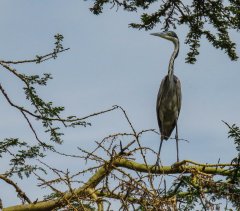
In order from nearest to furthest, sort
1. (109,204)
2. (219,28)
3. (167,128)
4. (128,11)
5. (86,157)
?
(109,204) < (86,157) < (219,28) < (128,11) < (167,128)

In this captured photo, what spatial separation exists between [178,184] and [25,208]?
1.45m

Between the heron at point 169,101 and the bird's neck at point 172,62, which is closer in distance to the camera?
the heron at point 169,101

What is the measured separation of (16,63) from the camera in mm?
5348

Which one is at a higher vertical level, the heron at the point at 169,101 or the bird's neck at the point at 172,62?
the bird's neck at the point at 172,62

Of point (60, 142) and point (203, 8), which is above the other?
point (203, 8)

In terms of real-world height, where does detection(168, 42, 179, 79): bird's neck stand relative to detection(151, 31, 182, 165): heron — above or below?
above

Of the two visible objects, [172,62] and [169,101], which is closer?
[169,101]

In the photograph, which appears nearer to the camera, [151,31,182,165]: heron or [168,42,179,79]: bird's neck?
[151,31,182,165]: heron

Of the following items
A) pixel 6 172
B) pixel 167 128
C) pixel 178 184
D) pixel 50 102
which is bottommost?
pixel 178 184

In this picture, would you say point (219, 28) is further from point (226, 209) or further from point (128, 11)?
point (226, 209)

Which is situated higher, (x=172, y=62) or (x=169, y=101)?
(x=172, y=62)

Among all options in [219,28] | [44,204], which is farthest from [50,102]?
[219,28]

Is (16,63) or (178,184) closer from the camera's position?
(178,184)

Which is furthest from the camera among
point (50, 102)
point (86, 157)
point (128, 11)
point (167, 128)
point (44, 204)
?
point (167, 128)
